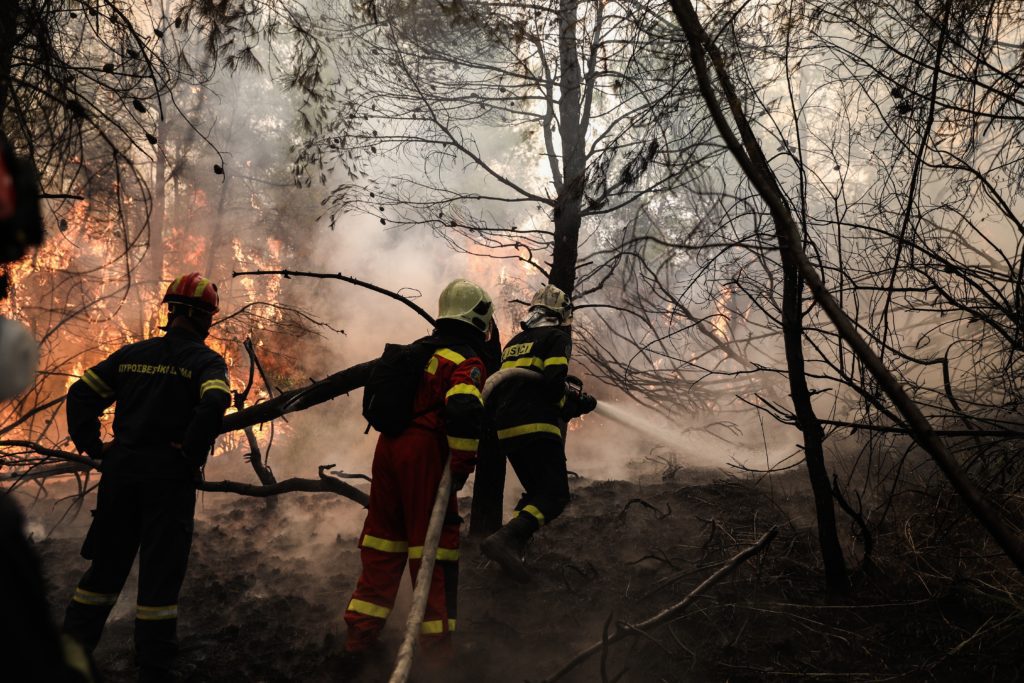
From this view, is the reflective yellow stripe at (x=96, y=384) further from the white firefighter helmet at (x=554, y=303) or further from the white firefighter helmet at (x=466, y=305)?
the white firefighter helmet at (x=554, y=303)

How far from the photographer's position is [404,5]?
18.2 ft

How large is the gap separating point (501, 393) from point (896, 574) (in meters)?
2.77

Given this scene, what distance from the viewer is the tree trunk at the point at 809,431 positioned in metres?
3.53

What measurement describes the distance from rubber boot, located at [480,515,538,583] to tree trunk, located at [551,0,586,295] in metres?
2.22

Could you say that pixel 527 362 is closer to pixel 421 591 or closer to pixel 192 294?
pixel 192 294

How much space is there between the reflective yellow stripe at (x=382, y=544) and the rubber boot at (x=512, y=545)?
0.61 metres

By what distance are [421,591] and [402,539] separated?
1192mm

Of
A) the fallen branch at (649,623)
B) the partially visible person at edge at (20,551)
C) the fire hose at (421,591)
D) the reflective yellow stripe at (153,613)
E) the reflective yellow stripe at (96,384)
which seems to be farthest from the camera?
the reflective yellow stripe at (96,384)

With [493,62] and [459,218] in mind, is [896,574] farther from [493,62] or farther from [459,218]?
[493,62]

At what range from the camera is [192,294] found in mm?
4023

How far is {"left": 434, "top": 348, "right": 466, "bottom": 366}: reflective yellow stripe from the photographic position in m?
3.99

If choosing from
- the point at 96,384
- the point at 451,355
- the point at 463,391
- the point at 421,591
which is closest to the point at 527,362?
the point at 451,355

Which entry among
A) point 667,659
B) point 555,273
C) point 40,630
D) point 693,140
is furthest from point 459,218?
point 40,630

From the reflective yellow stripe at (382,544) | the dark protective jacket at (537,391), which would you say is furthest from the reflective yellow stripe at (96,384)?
the dark protective jacket at (537,391)
